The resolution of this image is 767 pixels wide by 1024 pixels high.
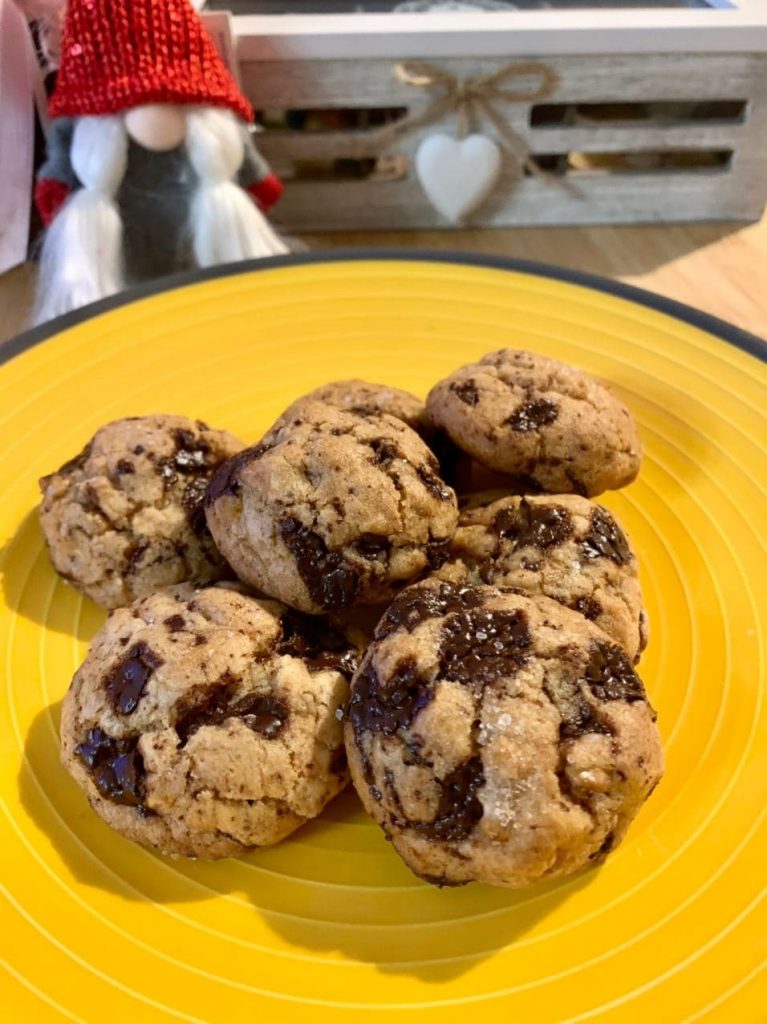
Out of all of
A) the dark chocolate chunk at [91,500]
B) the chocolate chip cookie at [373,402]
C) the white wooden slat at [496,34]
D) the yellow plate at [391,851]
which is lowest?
the yellow plate at [391,851]

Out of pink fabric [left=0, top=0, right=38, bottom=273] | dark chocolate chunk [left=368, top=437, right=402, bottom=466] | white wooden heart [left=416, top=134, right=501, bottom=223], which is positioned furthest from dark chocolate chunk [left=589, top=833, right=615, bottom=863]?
pink fabric [left=0, top=0, right=38, bottom=273]

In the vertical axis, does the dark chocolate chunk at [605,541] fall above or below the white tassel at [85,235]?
below

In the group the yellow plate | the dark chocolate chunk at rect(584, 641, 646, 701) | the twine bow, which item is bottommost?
the yellow plate

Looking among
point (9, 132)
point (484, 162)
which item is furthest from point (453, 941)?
point (9, 132)

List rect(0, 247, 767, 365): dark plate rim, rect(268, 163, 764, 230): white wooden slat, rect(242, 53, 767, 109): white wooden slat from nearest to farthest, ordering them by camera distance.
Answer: rect(0, 247, 767, 365): dark plate rim, rect(242, 53, 767, 109): white wooden slat, rect(268, 163, 764, 230): white wooden slat

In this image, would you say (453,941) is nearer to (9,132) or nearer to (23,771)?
(23,771)

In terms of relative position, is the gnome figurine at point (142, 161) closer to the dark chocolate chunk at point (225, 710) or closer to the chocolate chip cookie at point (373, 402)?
the chocolate chip cookie at point (373, 402)

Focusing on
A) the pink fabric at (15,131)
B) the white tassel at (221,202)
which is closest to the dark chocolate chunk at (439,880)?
the white tassel at (221,202)

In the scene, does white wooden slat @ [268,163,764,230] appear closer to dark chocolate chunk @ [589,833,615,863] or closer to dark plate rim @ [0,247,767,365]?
dark plate rim @ [0,247,767,365]
